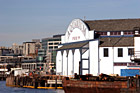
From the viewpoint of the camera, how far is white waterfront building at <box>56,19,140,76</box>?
112 meters

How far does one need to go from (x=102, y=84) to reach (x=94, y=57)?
131 feet

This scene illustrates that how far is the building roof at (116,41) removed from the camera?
11219 cm

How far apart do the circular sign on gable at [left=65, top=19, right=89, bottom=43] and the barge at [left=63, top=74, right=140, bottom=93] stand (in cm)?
3969

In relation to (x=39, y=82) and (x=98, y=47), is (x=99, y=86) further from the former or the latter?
(x=39, y=82)

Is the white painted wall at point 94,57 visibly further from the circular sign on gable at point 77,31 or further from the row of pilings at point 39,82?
the row of pilings at point 39,82

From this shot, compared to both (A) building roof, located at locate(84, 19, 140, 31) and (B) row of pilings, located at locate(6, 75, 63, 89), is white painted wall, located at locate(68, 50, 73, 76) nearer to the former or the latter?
(B) row of pilings, located at locate(6, 75, 63, 89)

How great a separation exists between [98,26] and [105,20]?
4578 mm

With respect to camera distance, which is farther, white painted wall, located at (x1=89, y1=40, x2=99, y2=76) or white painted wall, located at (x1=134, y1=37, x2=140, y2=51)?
white painted wall, located at (x1=89, y1=40, x2=99, y2=76)

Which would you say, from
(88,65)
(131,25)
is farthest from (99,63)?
(131,25)

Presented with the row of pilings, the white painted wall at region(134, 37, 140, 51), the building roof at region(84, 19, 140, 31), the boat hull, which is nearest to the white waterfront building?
the building roof at region(84, 19, 140, 31)

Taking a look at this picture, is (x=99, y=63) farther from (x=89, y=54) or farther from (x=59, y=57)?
(x=59, y=57)

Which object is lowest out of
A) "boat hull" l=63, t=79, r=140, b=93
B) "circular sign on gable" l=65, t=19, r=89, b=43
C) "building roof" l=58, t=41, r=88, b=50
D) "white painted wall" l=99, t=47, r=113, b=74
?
"boat hull" l=63, t=79, r=140, b=93

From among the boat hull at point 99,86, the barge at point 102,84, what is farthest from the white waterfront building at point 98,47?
the barge at point 102,84

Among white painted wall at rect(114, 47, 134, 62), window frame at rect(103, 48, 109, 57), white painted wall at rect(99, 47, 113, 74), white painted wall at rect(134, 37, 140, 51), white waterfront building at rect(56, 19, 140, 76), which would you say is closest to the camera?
white painted wall at rect(134, 37, 140, 51)
